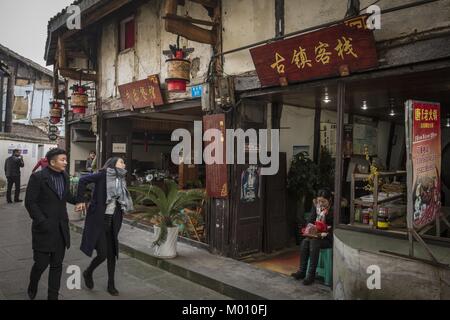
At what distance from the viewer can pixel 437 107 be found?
15.0 ft

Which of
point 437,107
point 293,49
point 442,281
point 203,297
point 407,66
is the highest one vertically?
point 293,49

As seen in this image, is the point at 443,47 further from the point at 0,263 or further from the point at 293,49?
the point at 0,263

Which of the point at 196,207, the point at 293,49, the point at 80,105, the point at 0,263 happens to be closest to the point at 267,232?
the point at 196,207

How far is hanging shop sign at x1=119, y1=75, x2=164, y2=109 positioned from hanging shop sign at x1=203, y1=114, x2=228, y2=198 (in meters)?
2.37

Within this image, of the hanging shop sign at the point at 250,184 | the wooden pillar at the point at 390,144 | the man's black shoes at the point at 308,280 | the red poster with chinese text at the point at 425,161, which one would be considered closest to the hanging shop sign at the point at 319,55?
the red poster with chinese text at the point at 425,161

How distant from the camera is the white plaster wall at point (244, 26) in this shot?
6.93 metres

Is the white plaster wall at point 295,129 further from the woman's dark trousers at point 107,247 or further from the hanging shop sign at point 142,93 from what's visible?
the woman's dark trousers at point 107,247

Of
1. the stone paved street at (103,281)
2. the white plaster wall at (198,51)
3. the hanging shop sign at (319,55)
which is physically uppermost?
the white plaster wall at (198,51)

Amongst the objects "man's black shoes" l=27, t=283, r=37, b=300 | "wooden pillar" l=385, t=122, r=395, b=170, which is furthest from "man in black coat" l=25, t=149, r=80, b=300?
"wooden pillar" l=385, t=122, r=395, b=170

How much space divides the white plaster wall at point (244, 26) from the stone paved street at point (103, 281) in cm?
418

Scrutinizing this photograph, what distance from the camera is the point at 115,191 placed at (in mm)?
5668

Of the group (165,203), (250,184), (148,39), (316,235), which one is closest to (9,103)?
(148,39)

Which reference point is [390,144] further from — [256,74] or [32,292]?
[32,292]
